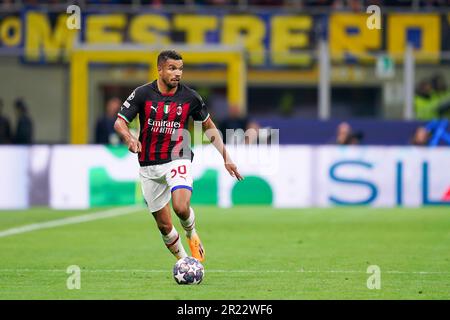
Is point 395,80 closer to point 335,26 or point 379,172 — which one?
point 335,26

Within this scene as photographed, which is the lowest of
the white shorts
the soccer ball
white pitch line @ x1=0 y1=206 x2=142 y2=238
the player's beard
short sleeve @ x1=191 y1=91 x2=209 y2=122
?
white pitch line @ x1=0 y1=206 x2=142 y2=238

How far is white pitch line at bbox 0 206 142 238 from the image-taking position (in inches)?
696

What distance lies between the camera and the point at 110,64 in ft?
102

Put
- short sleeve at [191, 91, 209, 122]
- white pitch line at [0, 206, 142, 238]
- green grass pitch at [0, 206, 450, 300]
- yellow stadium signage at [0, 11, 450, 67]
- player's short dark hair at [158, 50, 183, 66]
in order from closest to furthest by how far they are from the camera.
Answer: green grass pitch at [0, 206, 450, 300], player's short dark hair at [158, 50, 183, 66], short sleeve at [191, 91, 209, 122], white pitch line at [0, 206, 142, 238], yellow stadium signage at [0, 11, 450, 67]

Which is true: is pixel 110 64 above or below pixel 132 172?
above

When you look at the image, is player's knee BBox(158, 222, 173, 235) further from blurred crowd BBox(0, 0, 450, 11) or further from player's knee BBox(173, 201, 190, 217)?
blurred crowd BBox(0, 0, 450, 11)

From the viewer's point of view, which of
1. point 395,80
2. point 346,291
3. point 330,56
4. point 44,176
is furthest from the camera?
point 395,80

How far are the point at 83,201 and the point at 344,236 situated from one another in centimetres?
744

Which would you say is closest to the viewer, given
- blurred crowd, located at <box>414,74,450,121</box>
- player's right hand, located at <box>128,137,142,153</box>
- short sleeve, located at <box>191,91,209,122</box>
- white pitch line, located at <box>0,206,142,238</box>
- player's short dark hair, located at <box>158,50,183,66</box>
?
player's right hand, located at <box>128,137,142,153</box>

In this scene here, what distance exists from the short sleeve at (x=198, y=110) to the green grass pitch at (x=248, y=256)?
Answer: 61.8 inches

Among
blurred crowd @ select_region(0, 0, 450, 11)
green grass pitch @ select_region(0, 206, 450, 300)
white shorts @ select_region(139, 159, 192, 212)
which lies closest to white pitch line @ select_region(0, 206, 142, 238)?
green grass pitch @ select_region(0, 206, 450, 300)

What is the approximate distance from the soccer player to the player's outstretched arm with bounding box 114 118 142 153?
0.01 metres

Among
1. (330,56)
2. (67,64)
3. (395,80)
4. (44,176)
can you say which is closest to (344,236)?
(44,176)

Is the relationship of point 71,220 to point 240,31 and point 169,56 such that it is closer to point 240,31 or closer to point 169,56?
point 169,56
